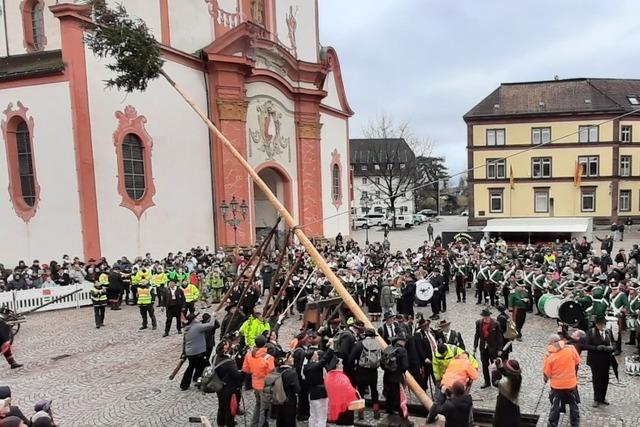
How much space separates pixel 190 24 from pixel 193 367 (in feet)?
65.8

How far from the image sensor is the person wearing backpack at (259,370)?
8.03 m

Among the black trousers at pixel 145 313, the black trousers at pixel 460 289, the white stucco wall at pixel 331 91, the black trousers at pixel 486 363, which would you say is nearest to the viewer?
the black trousers at pixel 486 363

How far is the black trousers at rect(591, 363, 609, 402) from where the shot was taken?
27.6ft

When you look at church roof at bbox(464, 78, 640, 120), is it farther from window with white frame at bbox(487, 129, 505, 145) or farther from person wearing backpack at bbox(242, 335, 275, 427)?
person wearing backpack at bbox(242, 335, 275, 427)

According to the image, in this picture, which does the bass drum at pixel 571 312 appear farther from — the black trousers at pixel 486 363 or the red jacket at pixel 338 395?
the red jacket at pixel 338 395

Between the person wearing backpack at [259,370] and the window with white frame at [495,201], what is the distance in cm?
4136

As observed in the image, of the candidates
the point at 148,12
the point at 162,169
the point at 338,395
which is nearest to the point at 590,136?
the point at 162,169

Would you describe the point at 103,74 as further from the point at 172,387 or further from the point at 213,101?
the point at 172,387

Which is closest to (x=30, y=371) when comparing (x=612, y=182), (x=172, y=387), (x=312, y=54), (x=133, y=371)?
(x=133, y=371)

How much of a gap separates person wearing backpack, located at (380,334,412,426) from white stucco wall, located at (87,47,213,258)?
15.9 meters

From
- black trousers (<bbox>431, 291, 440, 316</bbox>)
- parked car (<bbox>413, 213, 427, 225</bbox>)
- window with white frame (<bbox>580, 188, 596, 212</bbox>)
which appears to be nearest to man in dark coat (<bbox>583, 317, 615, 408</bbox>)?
black trousers (<bbox>431, 291, 440, 316</bbox>)

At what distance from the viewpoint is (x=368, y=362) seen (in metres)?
8.37

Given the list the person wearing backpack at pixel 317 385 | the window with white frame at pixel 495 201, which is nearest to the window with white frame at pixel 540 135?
the window with white frame at pixel 495 201

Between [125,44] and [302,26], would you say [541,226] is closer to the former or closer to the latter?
[302,26]
